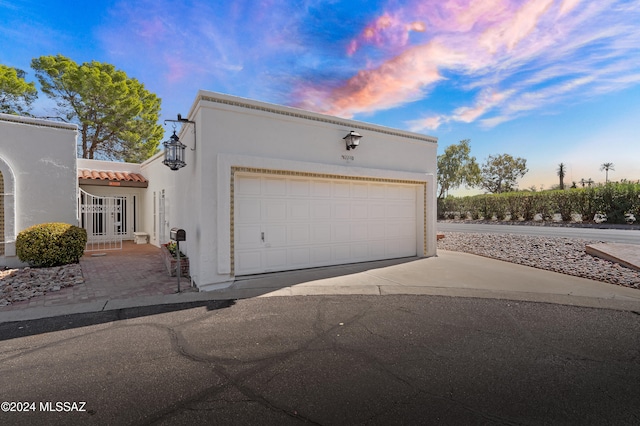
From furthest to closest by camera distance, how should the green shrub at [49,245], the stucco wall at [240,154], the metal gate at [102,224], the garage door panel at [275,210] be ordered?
the metal gate at [102,224], the green shrub at [49,245], the garage door panel at [275,210], the stucco wall at [240,154]

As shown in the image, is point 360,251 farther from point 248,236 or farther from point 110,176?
point 110,176

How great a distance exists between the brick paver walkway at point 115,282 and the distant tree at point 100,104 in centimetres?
1381

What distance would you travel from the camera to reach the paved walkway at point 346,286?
5.13 metres

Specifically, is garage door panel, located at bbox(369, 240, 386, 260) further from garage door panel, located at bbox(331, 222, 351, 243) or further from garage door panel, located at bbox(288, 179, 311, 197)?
garage door panel, located at bbox(288, 179, 311, 197)

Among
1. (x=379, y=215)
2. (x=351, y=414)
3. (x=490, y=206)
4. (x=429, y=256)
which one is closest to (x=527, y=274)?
(x=429, y=256)

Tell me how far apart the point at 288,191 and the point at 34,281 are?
5984 mm

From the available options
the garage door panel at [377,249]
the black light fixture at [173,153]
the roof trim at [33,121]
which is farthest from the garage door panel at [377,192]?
the roof trim at [33,121]

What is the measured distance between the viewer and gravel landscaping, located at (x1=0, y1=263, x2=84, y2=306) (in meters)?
5.54

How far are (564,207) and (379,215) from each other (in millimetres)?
20396

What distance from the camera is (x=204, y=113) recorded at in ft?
19.1

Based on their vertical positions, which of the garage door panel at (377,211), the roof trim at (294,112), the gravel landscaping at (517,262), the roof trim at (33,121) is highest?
the roof trim at (33,121)

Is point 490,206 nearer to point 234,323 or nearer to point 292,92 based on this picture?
point 292,92

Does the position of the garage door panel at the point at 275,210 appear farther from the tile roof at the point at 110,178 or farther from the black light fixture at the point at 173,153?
the tile roof at the point at 110,178

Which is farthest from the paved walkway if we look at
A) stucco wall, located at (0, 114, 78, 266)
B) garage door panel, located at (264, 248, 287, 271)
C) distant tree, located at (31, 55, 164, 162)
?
distant tree, located at (31, 55, 164, 162)
